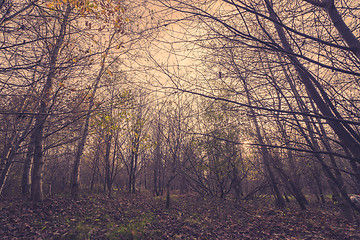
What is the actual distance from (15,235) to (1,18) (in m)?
5.07

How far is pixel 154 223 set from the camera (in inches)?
245

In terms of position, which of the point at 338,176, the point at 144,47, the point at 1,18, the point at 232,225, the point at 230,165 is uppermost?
the point at 1,18

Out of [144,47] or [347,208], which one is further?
[347,208]

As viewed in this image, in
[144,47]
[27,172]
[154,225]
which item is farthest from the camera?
[27,172]

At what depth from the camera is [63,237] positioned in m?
4.50

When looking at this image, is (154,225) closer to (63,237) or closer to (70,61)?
(63,237)

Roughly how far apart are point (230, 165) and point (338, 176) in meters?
4.56

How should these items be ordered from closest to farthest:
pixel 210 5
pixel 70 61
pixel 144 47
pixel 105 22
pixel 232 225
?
pixel 210 5
pixel 144 47
pixel 70 61
pixel 105 22
pixel 232 225

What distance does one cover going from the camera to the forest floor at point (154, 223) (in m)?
4.90

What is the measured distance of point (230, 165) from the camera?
9.95 meters

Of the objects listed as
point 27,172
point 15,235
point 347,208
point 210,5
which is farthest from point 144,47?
point 27,172

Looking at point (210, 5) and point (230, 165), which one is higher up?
point (210, 5)

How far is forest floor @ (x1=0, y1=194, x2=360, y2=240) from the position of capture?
4904mm

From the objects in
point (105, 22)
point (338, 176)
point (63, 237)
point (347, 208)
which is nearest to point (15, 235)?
point (63, 237)
